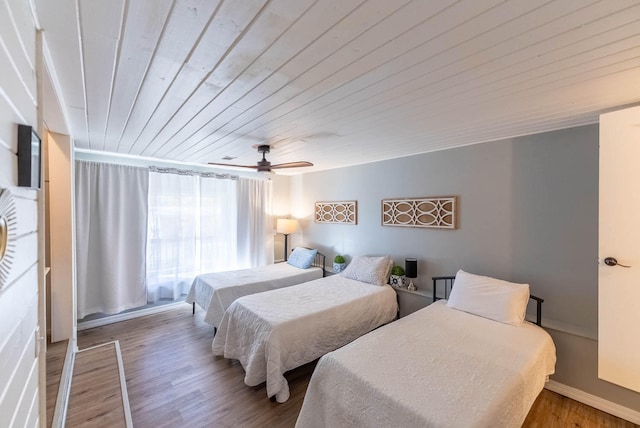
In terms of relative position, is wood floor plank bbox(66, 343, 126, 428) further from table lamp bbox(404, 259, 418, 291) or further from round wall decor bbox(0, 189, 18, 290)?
table lamp bbox(404, 259, 418, 291)

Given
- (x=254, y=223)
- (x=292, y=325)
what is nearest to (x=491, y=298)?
(x=292, y=325)

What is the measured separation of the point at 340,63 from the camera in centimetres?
129

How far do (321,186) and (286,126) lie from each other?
8.26ft

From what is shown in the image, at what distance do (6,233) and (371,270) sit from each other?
3.26 metres

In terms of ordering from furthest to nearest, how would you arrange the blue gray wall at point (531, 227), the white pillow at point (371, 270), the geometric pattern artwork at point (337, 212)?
1. the geometric pattern artwork at point (337, 212)
2. the white pillow at point (371, 270)
3. the blue gray wall at point (531, 227)

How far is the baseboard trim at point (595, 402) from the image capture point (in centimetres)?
202

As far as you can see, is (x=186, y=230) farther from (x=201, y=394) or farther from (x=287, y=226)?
(x=201, y=394)

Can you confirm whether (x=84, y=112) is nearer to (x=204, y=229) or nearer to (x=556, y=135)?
(x=204, y=229)

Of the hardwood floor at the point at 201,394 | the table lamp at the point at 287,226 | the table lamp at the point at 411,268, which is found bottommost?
the hardwood floor at the point at 201,394

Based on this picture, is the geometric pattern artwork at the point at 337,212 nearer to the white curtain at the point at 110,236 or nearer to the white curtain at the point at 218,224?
the white curtain at the point at 218,224

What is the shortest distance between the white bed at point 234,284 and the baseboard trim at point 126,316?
0.53 metres

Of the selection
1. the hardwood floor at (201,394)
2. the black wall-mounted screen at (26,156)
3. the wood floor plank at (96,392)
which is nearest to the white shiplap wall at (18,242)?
the black wall-mounted screen at (26,156)

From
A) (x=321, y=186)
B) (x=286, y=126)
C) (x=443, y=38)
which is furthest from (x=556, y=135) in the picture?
(x=321, y=186)

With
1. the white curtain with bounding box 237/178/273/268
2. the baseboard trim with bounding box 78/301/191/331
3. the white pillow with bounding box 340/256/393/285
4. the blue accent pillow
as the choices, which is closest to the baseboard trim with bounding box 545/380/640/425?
the white pillow with bounding box 340/256/393/285
